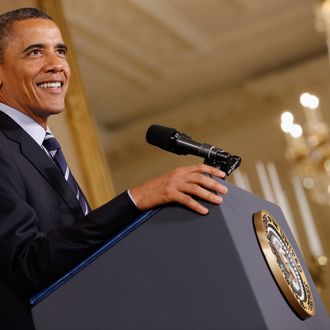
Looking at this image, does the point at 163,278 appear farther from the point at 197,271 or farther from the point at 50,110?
the point at 50,110

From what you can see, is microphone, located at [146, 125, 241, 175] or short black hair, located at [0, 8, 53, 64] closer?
microphone, located at [146, 125, 241, 175]

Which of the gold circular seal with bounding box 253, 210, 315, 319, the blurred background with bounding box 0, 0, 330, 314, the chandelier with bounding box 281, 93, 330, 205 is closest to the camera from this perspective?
the gold circular seal with bounding box 253, 210, 315, 319

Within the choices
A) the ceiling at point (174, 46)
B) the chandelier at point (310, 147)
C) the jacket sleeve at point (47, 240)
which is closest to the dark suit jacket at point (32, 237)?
the jacket sleeve at point (47, 240)

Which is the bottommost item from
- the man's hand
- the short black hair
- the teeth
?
the man's hand

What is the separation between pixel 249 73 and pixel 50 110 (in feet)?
26.8

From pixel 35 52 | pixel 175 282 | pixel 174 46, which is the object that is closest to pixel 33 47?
pixel 35 52

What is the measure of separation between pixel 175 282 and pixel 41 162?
1.23 feet

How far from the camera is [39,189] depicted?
4.84 ft

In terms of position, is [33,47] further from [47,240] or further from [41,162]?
[47,240]

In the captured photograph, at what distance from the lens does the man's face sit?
61.7 inches

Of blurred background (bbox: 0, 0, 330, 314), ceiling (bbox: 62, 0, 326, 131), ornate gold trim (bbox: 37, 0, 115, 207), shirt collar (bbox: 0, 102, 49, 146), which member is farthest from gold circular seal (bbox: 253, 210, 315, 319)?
ceiling (bbox: 62, 0, 326, 131)

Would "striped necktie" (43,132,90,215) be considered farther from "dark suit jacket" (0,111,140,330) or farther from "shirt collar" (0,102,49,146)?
"dark suit jacket" (0,111,140,330)

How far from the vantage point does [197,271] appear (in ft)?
4.22

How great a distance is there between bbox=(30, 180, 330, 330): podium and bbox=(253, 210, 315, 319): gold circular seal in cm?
1
